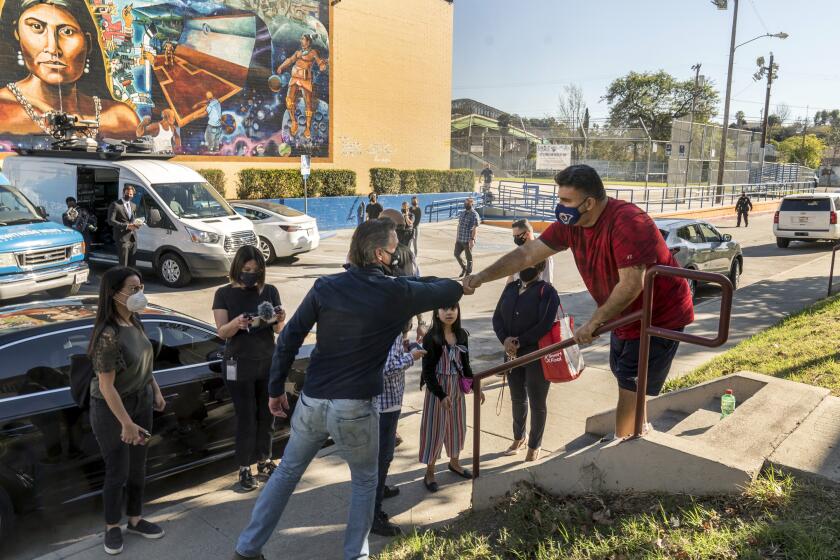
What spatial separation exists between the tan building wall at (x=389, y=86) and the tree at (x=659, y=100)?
53.1 metres

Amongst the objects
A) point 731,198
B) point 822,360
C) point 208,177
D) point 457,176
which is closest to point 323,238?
point 208,177

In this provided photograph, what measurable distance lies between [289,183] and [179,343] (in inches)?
717

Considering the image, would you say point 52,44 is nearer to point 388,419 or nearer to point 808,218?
point 388,419

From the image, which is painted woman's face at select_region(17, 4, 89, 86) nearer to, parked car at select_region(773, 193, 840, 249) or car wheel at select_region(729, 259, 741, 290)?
car wheel at select_region(729, 259, 741, 290)

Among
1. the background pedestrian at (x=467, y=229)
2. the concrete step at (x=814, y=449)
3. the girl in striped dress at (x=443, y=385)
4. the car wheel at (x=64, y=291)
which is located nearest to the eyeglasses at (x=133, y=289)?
the girl in striped dress at (x=443, y=385)

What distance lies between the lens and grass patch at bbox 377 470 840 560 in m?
2.81

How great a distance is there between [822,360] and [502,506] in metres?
4.53

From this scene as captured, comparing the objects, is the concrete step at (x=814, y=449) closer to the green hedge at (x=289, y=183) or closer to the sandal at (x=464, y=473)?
the sandal at (x=464, y=473)

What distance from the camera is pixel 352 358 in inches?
131

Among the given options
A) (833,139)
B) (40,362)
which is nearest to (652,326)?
(40,362)

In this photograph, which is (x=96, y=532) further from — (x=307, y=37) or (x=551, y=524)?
(x=307, y=37)

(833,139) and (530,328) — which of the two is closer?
(530,328)

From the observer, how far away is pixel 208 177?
2033 cm

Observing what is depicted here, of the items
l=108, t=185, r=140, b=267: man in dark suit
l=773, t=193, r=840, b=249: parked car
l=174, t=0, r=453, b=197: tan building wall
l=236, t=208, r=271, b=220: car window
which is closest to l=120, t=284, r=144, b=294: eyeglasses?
l=108, t=185, r=140, b=267: man in dark suit
